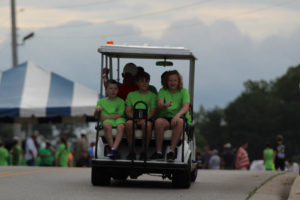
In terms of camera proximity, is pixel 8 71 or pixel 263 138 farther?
pixel 263 138

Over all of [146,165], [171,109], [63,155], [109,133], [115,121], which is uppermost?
[171,109]

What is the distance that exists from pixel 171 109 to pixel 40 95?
1381 centimetres

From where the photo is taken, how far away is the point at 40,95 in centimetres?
2605

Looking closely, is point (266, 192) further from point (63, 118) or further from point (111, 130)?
point (63, 118)

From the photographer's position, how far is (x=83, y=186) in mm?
Answer: 12961

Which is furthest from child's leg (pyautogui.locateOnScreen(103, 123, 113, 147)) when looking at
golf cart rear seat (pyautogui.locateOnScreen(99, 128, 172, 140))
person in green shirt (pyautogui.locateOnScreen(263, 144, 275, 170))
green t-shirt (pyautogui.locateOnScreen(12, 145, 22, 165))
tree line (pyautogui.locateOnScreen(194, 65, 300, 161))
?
tree line (pyautogui.locateOnScreen(194, 65, 300, 161))

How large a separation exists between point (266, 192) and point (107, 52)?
11.3 feet

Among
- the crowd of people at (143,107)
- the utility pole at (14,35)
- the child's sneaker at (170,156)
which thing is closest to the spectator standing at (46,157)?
the utility pole at (14,35)

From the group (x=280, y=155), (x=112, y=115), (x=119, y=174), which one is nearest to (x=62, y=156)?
(x=280, y=155)

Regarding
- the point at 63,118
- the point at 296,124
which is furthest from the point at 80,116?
the point at 296,124

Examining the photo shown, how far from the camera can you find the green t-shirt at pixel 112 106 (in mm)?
12766

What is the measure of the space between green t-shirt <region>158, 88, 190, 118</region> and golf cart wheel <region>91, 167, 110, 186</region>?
1.30 metres

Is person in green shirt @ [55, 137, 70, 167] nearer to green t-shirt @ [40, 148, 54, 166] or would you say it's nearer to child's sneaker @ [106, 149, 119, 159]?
green t-shirt @ [40, 148, 54, 166]

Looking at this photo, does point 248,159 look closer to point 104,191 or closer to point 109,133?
point 109,133
